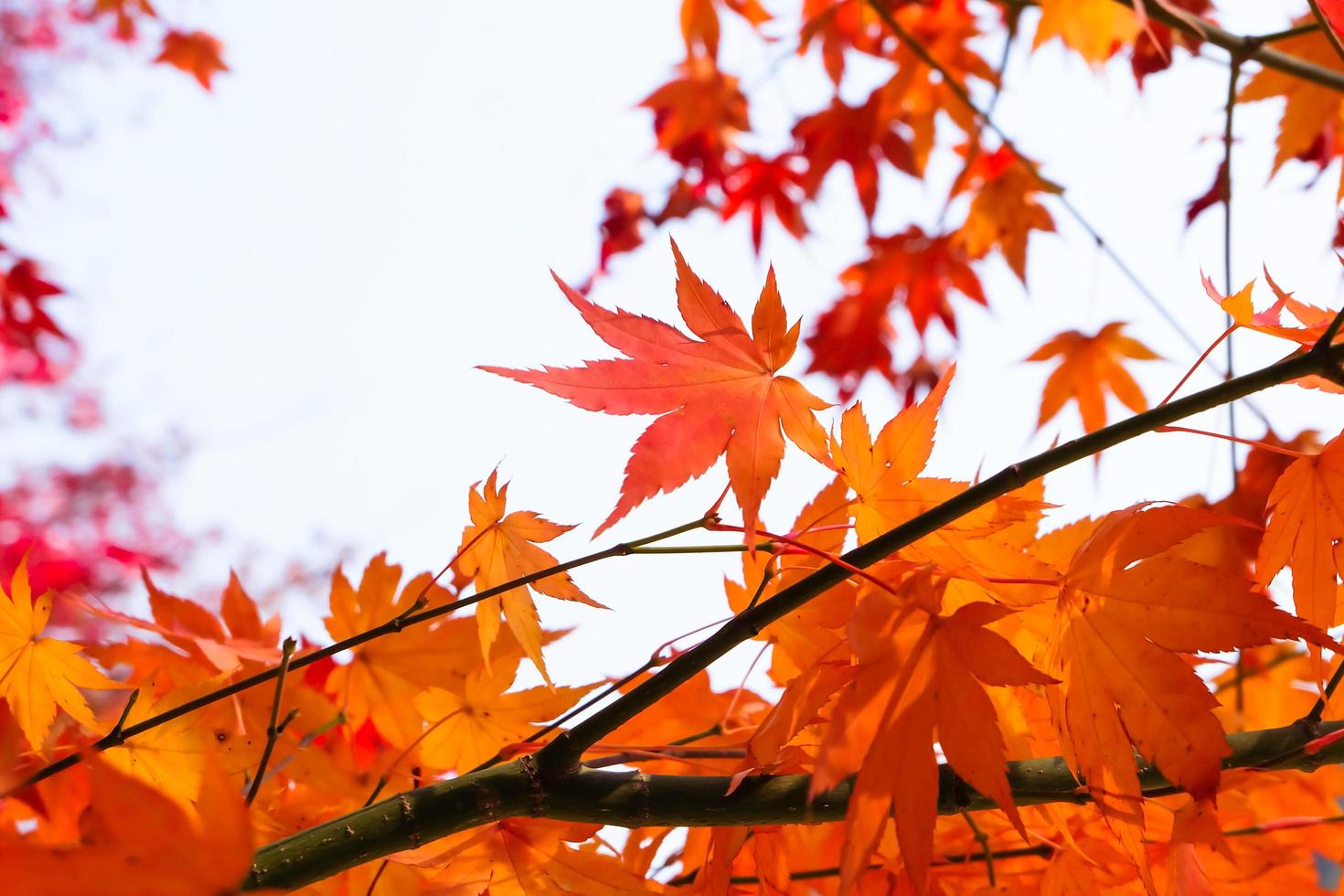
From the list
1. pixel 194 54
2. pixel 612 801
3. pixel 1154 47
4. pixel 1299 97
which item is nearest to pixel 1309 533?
pixel 612 801

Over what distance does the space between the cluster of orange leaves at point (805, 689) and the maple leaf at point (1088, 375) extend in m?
0.85

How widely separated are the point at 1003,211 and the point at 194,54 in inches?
85.7

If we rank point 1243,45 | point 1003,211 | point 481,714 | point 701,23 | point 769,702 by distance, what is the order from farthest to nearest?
1. point 1003,211
2. point 701,23
3. point 1243,45
4. point 769,702
5. point 481,714

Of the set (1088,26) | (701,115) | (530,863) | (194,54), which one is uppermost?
(194,54)

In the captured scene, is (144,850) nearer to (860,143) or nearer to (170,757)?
(170,757)

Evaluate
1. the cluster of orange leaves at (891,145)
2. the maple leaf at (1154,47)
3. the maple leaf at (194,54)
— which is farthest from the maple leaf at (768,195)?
the maple leaf at (194,54)

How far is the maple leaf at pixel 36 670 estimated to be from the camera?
0.51 meters

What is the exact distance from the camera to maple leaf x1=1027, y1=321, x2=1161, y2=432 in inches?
55.0

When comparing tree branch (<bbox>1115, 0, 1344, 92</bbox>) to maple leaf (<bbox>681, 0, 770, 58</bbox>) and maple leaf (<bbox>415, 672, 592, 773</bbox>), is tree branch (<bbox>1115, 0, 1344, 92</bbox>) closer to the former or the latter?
maple leaf (<bbox>415, 672, 592, 773</bbox>)

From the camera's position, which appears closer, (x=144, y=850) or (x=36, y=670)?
(x=144, y=850)

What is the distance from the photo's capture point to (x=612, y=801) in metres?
0.41

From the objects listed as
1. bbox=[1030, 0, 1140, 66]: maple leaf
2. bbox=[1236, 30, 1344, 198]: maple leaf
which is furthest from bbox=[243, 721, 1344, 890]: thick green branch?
bbox=[1030, 0, 1140, 66]: maple leaf

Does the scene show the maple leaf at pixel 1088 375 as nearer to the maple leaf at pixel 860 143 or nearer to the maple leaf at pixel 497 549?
the maple leaf at pixel 860 143

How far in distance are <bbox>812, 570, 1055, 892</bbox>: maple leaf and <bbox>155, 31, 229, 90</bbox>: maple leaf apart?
2707 millimetres
